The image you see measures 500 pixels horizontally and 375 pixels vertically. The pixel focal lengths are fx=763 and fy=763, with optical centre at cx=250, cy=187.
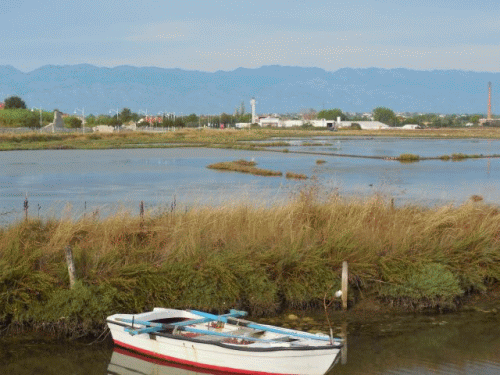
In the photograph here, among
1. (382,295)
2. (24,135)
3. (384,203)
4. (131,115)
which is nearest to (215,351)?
(382,295)

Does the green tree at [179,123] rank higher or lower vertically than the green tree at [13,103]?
lower

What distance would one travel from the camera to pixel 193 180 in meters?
41.0

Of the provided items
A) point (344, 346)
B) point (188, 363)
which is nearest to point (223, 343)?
point (188, 363)

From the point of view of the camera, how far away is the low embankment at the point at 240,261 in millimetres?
12383

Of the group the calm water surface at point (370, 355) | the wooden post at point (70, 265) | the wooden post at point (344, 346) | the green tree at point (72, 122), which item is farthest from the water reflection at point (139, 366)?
the green tree at point (72, 122)

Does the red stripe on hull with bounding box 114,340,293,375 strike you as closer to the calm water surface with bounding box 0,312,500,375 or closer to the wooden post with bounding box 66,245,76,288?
the calm water surface with bounding box 0,312,500,375

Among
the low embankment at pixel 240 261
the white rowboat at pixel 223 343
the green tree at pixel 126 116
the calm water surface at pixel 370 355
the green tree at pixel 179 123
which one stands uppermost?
the green tree at pixel 126 116

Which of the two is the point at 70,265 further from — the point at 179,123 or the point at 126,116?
the point at 126,116

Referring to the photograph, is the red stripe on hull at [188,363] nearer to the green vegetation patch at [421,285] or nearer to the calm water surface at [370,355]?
the calm water surface at [370,355]

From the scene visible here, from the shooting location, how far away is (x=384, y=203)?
1758 centimetres

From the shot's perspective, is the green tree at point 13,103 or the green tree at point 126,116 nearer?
the green tree at point 13,103

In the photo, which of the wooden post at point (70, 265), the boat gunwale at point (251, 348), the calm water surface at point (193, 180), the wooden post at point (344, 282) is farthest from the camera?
the calm water surface at point (193, 180)

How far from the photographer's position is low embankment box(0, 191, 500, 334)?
40.6 ft

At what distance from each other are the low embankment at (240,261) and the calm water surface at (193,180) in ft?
9.30
